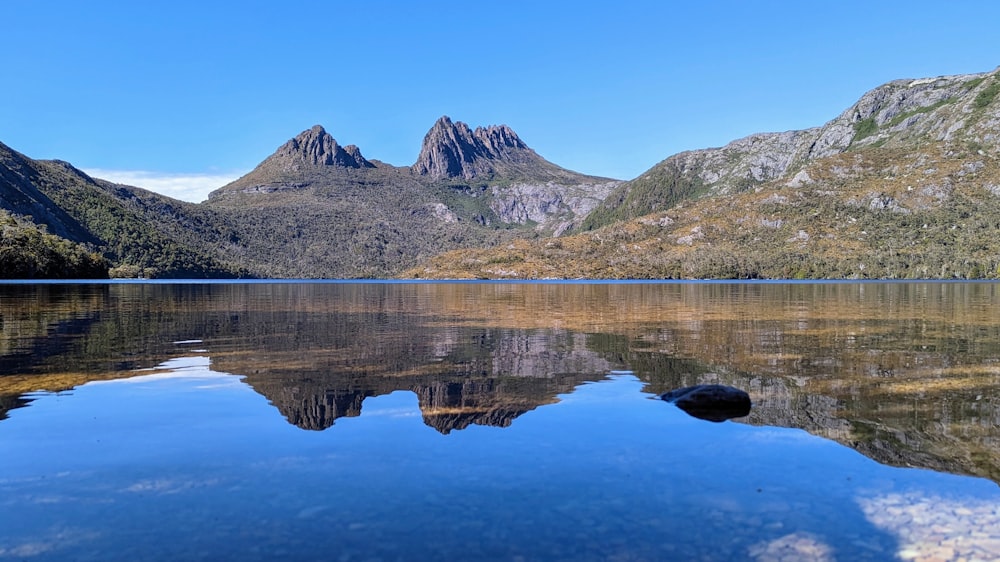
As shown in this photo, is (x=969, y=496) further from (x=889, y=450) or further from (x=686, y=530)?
(x=686, y=530)

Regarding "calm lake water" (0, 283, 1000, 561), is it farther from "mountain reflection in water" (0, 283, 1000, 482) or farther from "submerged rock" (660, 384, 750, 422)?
"submerged rock" (660, 384, 750, 422)

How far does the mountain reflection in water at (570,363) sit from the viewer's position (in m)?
20.0

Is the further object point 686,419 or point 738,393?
point 738,393

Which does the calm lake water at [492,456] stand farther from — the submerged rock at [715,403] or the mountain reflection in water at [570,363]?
the submerged rock at [715,403]

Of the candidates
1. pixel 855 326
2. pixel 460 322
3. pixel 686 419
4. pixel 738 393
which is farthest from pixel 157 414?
pixel 855 326

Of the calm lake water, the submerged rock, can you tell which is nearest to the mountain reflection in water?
the calm lake water

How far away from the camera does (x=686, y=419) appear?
20.5 metres

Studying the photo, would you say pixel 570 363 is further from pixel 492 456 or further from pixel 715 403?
pixel 492 456

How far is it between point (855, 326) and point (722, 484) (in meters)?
44.6

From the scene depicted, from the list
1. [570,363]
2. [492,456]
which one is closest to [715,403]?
[492,456]

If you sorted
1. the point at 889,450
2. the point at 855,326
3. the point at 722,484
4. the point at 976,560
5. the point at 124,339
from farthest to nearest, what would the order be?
the point at 855,326 → the point at 124,339 → the point at 889,450 → the point at 722,484 → the point at 976,560

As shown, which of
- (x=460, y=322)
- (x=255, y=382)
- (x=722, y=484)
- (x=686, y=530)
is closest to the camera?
(x=686, y=530)

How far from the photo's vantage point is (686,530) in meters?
11.4

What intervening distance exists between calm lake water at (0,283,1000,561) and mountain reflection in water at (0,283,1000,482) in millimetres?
218
